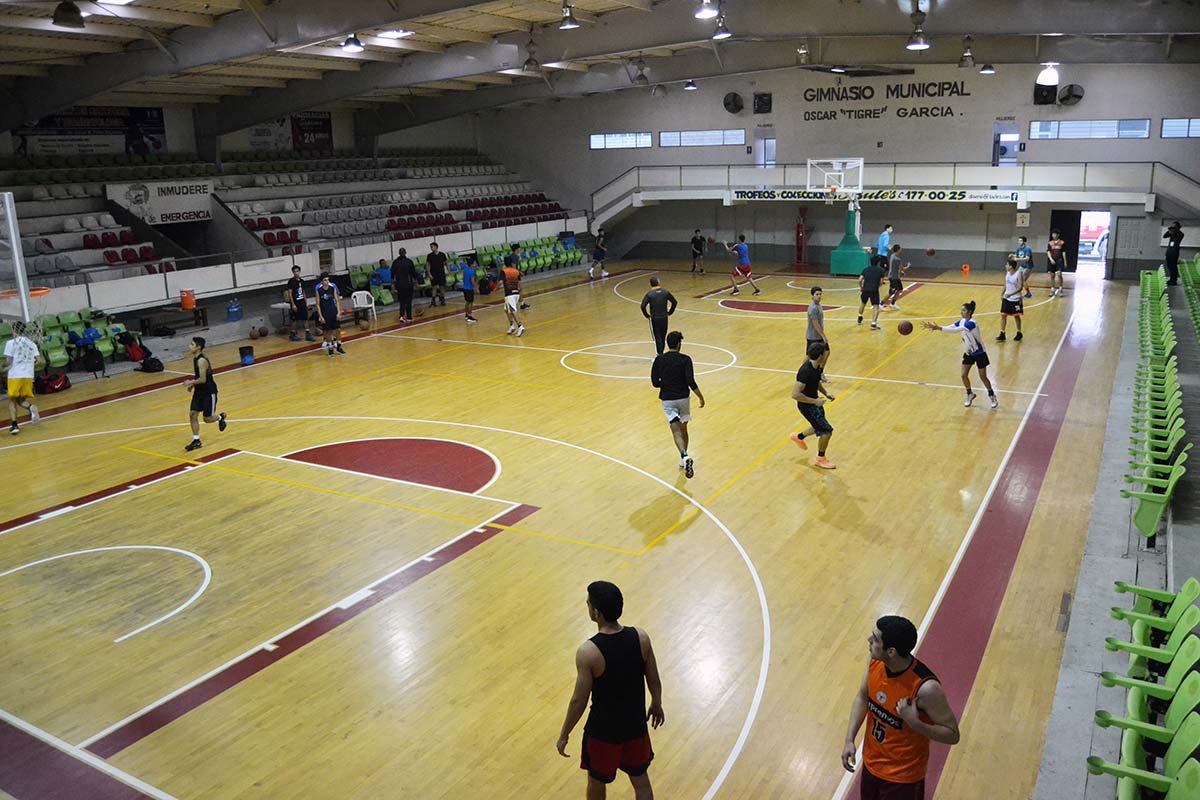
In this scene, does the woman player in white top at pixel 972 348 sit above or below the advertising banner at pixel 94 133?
below

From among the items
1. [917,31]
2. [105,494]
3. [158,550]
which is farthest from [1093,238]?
[158,550]

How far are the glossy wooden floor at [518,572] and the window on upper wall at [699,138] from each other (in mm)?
18073

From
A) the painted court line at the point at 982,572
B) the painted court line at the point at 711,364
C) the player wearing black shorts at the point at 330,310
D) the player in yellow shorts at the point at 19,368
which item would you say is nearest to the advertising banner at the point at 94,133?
the player wearing black shorts at the point at 330,310

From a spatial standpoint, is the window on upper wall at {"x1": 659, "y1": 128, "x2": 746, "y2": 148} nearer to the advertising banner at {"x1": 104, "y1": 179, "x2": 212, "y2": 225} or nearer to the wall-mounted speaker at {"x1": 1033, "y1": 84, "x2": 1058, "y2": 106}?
the wall-mounted speaker at {"x1": 1033, "y1": 84, "x2": 1058, "y2": 106}

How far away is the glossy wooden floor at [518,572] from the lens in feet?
20.0

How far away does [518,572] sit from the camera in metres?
8.66

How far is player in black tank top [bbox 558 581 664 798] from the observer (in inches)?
180

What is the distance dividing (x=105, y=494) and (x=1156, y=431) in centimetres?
1156

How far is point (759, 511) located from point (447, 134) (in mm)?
30076

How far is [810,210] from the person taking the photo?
32.0 m

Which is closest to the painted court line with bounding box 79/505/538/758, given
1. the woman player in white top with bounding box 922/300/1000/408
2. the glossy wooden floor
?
the glossy wooden floor

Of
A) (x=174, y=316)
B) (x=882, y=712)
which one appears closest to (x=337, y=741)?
(x=882, y=712)

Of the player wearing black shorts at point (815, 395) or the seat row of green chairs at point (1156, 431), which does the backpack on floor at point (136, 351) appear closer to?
the player wearing black shorts at point (815, 395)

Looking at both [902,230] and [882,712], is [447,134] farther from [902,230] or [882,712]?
[882,712]
